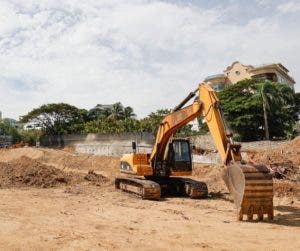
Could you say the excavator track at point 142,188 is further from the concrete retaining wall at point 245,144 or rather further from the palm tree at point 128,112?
the palm tree at point 128,112

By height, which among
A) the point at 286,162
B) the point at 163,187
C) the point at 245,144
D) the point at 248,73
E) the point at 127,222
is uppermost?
the point at 248,73

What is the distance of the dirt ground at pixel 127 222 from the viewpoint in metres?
8.95

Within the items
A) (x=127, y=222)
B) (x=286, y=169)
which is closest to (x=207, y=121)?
(x=127, y=222)

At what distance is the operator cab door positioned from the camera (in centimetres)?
1802

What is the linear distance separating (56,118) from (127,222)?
2039 inches

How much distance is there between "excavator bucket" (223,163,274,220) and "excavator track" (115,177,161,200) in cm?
598

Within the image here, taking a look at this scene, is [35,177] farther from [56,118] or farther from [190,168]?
[56,118]

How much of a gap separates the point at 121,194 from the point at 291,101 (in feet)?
123

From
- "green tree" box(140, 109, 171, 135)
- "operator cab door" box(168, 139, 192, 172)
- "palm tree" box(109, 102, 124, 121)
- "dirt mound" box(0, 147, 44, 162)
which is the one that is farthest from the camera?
"palm tree" box(109, 102, 124, 121)

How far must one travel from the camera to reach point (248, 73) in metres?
69.4

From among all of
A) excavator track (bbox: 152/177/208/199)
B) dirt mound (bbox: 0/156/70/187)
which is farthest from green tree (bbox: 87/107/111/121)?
excavator track (bbox: 152/177/208/199)

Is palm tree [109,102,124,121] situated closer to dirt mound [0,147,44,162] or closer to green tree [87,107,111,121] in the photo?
green tree [87,107,111,121]

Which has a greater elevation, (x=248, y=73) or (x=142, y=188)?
(x=248, y=73)

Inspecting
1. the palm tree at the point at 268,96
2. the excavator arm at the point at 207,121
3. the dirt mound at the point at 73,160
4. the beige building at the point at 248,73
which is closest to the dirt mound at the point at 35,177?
the excavator arm at the point at 207,121
